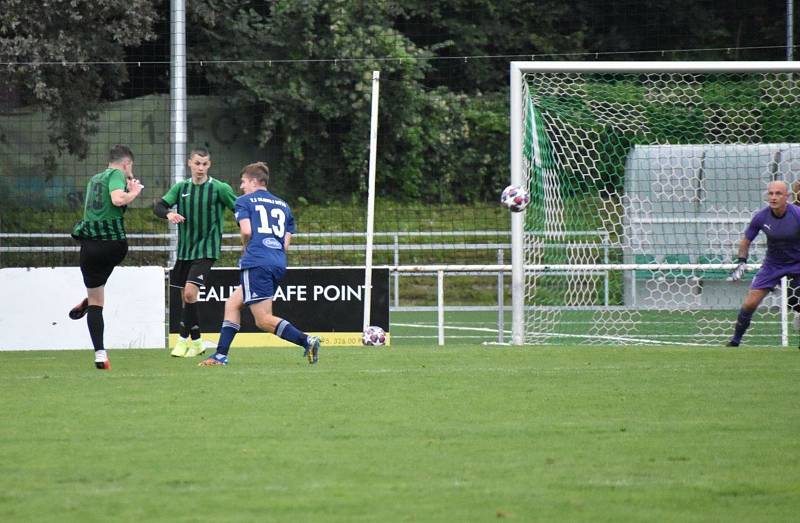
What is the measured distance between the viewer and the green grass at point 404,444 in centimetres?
521

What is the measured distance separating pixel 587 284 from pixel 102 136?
1009cm

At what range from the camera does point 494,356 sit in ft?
40.2

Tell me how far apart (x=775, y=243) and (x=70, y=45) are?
54.0ft

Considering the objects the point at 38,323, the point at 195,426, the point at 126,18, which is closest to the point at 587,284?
the point at 38,323

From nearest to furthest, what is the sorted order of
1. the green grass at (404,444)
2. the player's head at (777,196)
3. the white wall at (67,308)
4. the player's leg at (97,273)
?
the green grass at (404,444) → the player's leg at (97,273) → the player's head at (777,196) → the white wall at (67,308)

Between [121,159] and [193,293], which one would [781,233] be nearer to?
[193,293]

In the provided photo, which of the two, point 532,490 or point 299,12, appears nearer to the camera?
point 532,490

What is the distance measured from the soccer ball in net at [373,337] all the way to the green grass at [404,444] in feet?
12.3

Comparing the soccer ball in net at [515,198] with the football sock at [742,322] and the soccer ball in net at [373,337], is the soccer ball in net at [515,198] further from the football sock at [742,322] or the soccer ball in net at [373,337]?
the football sock at [742,322]

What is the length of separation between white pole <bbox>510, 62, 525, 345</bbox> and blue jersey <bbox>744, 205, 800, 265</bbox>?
251 centimetres

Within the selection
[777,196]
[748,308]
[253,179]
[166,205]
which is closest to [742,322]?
[748,308]

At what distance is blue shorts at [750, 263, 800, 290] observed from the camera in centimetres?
1375

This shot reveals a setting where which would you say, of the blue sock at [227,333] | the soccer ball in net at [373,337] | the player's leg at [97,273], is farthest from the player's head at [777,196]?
the player's leg at [97,273]

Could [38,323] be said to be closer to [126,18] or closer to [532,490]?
[532,490]
